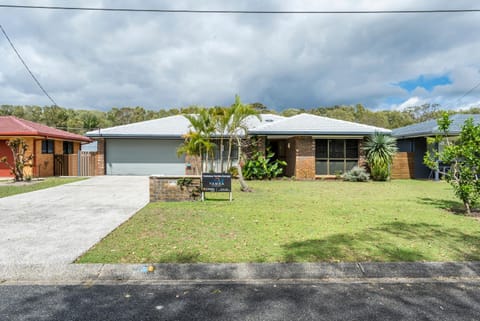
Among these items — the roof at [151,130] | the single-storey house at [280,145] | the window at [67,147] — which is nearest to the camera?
the single-storey house at [280,145]

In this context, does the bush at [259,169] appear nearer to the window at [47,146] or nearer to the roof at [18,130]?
the roof at [18,130]

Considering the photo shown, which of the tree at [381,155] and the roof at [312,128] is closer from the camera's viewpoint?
the tree at [381,155]

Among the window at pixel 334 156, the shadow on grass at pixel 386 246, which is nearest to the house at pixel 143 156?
the window at pixel 334 156

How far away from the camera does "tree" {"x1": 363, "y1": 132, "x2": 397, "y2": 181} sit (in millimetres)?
16625

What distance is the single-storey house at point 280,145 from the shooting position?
1739 cm

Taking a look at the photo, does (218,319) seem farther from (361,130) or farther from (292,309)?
(361,130)

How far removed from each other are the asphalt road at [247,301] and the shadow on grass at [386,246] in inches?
26.0

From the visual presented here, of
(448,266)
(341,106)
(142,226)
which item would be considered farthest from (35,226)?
(341,106)

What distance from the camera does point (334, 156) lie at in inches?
703

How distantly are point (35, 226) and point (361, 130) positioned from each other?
15899 millimetres

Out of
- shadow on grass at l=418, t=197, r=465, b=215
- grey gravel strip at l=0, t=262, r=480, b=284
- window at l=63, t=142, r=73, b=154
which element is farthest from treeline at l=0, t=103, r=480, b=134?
grey gravel strip at l=0, t=262, r=480, b=284

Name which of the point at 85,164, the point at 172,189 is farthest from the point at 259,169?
the point at 85,164

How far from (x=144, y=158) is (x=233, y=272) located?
16.5 m

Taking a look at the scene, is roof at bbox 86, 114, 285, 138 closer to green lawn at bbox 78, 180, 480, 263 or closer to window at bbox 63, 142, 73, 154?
window at bbox 63, 142, 73, 154
